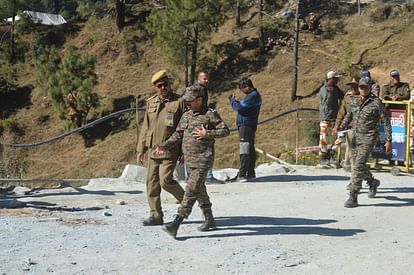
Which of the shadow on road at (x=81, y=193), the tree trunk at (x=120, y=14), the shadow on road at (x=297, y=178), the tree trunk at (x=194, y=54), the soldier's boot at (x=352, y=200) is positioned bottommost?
the shadow on road at (x=81, y=193)

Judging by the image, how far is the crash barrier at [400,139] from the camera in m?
12.5

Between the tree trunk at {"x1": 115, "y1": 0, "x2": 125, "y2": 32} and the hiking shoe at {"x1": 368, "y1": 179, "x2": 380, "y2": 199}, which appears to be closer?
the hiking shoe at {"x1": 368, "y1": 179, "x2": 380, "y2": 199}

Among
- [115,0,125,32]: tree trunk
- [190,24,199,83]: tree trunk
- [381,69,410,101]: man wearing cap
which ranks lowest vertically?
[381,69,410,101]: man wearing cap

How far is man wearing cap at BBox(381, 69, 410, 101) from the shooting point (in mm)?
12673

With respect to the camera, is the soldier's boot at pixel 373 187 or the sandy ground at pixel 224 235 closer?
the sandy ground at pixel 224 235

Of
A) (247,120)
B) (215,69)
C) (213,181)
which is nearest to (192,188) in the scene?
(247,120)

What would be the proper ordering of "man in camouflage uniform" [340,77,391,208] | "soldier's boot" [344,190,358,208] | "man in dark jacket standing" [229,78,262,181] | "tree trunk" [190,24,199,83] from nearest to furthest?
"man in camouflage uniform" [340,77,391,208] → "soldier's boot" [344,190,358,208] → "man in dark jacket standing" [229,78,262,181] → "tree trunk" [190,24,199,83]

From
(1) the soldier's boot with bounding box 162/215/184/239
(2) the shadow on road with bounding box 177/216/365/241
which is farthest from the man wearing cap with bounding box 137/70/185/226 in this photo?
(2) the shadow on road with bounding box 177/216/365/241

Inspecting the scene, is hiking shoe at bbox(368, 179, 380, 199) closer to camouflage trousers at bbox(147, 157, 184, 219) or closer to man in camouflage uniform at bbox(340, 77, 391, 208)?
man in camouflage uniform at bbox(340, 77, 391, 208)

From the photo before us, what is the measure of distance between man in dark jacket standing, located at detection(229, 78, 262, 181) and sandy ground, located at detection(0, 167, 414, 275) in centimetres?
80

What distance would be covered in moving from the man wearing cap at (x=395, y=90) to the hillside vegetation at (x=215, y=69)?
979cm

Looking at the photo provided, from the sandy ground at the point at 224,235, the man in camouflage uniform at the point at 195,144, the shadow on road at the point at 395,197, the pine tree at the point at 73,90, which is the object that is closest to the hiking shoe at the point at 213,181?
the sandy ground at the point at 224,235

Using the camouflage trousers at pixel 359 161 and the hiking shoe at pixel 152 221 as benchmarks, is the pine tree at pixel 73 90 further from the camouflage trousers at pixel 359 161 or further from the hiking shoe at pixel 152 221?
the hiking shoe at pixel 152 221

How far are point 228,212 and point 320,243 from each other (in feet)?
6.81
